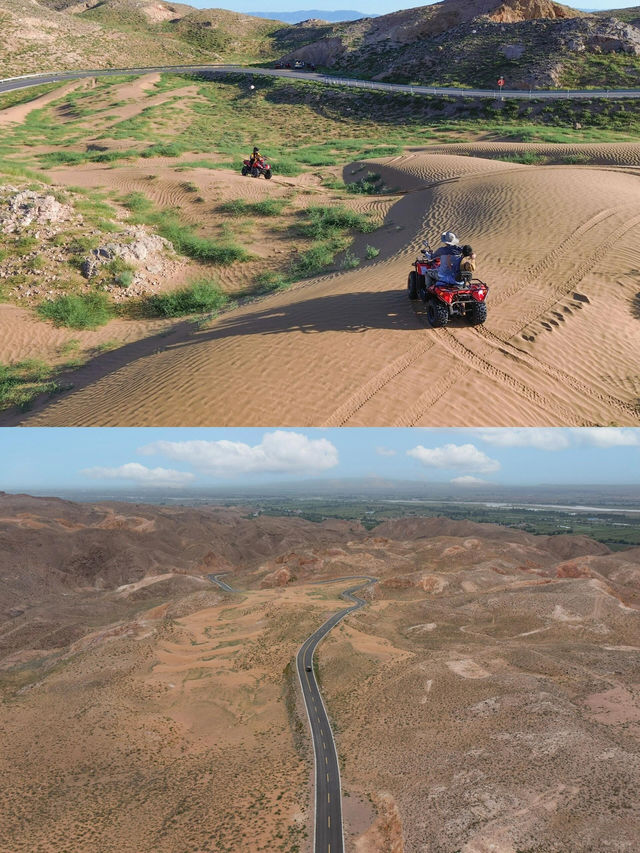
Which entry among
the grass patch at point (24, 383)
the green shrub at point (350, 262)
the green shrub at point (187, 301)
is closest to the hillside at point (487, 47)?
→ the green shrub at point (350, 262)

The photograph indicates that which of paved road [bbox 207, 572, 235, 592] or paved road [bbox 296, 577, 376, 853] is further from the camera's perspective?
paved road [bbox 207, 572, 235, 592]

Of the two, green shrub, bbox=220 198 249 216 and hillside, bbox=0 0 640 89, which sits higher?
hillside, bbox=0 0 640 89

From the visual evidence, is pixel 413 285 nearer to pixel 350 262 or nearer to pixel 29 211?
pixel 350 262

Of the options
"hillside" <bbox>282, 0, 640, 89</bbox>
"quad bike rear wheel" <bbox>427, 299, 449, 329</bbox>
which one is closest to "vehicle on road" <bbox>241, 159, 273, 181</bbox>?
"quad bike rear wheel" <bbox>427, 299, 449, 329</bbox>

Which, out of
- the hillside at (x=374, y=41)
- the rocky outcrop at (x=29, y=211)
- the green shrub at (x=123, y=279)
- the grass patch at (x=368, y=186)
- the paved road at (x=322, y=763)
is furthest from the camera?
the hillside at (x=374, y=41)

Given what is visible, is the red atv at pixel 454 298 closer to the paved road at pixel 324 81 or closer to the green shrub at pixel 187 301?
the green shrub at pixel 187 301

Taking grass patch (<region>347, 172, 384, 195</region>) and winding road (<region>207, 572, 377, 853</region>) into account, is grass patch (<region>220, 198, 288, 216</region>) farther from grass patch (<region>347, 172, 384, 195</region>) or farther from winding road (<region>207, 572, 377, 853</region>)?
winding road (<region>207, 572, 377, 853</region>)

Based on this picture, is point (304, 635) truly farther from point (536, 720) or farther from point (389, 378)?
point (389, 378)
